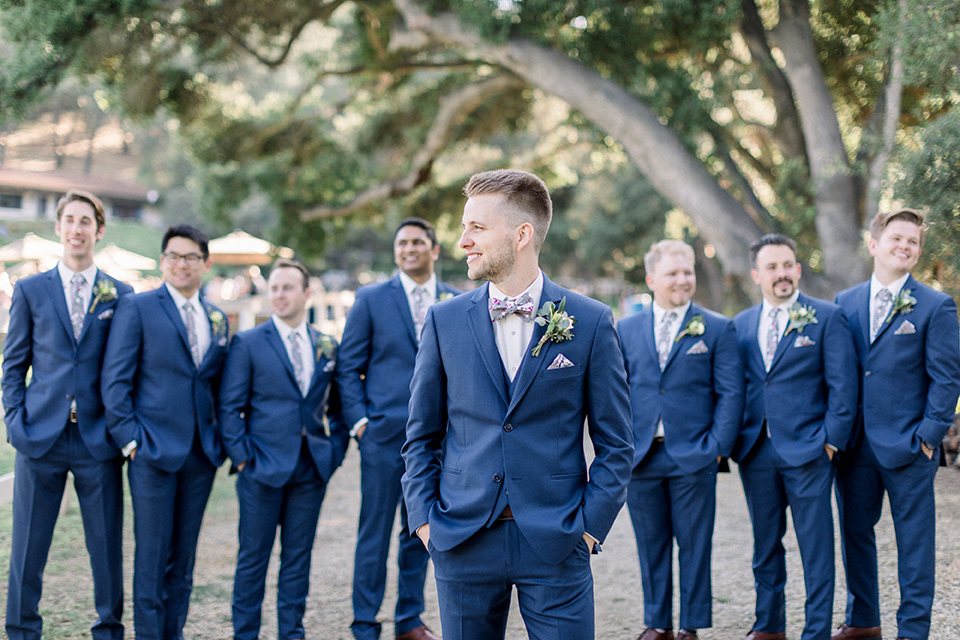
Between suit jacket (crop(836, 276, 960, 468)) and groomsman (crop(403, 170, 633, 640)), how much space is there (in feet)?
8.23

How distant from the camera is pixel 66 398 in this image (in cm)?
446

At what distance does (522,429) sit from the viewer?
9.05 feet

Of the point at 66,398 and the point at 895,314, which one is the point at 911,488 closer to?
the point at 895,314

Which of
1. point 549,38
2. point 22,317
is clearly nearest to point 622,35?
point 549,38

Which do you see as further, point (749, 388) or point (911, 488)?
point (749, 388)

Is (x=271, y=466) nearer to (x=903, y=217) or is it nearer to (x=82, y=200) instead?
(x=82, y=200)

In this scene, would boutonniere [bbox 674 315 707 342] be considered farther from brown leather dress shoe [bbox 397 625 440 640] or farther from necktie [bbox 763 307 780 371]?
brown leather dress shoe [bbox 397 625 440 640]

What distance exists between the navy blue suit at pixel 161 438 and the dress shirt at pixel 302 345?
41 cm

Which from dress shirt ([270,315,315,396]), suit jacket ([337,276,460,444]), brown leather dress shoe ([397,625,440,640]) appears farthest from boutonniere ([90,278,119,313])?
brown leather dress shoe ([397,625,440,640])

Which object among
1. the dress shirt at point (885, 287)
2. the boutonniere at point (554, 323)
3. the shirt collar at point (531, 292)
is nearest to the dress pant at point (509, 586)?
the boutonniere at point (554, 323)

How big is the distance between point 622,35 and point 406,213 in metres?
7.34

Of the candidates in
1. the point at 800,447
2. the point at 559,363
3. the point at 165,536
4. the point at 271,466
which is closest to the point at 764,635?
the point at 800,447

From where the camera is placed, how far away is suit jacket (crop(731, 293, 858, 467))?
15.2ft

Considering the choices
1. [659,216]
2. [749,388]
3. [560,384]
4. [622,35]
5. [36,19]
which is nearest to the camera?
[560,384]
